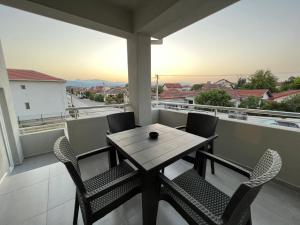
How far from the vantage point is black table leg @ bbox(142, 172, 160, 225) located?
985mm

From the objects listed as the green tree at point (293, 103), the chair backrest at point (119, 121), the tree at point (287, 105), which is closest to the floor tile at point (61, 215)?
the chair backrest at point (119, 121)

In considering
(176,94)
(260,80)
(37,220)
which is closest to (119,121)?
(37,220)

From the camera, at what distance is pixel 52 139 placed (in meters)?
3.10

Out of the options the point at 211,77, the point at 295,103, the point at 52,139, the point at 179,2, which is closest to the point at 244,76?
the point at 211,77

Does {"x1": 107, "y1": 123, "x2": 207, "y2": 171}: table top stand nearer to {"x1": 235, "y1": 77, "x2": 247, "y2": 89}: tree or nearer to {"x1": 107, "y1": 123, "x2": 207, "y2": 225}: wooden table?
{"x1": 107, "y1": 123, "x2": 207, "y2": 225}: wooden table

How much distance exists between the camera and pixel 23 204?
4.88 feet

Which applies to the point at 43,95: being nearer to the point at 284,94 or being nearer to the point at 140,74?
the point at 140,74

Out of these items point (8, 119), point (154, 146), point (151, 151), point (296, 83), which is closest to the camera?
point (151, 151)

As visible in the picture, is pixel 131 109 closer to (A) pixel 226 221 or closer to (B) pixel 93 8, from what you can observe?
(B) pixel 93 8

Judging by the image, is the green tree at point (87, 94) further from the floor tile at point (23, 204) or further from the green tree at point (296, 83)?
the green tree at point (296, 83)

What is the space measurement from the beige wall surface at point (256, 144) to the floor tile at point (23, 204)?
268 centimetres

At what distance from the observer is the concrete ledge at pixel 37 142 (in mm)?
2795

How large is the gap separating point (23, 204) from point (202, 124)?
2.51 meters

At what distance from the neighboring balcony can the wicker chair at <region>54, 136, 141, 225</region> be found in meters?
0.44
